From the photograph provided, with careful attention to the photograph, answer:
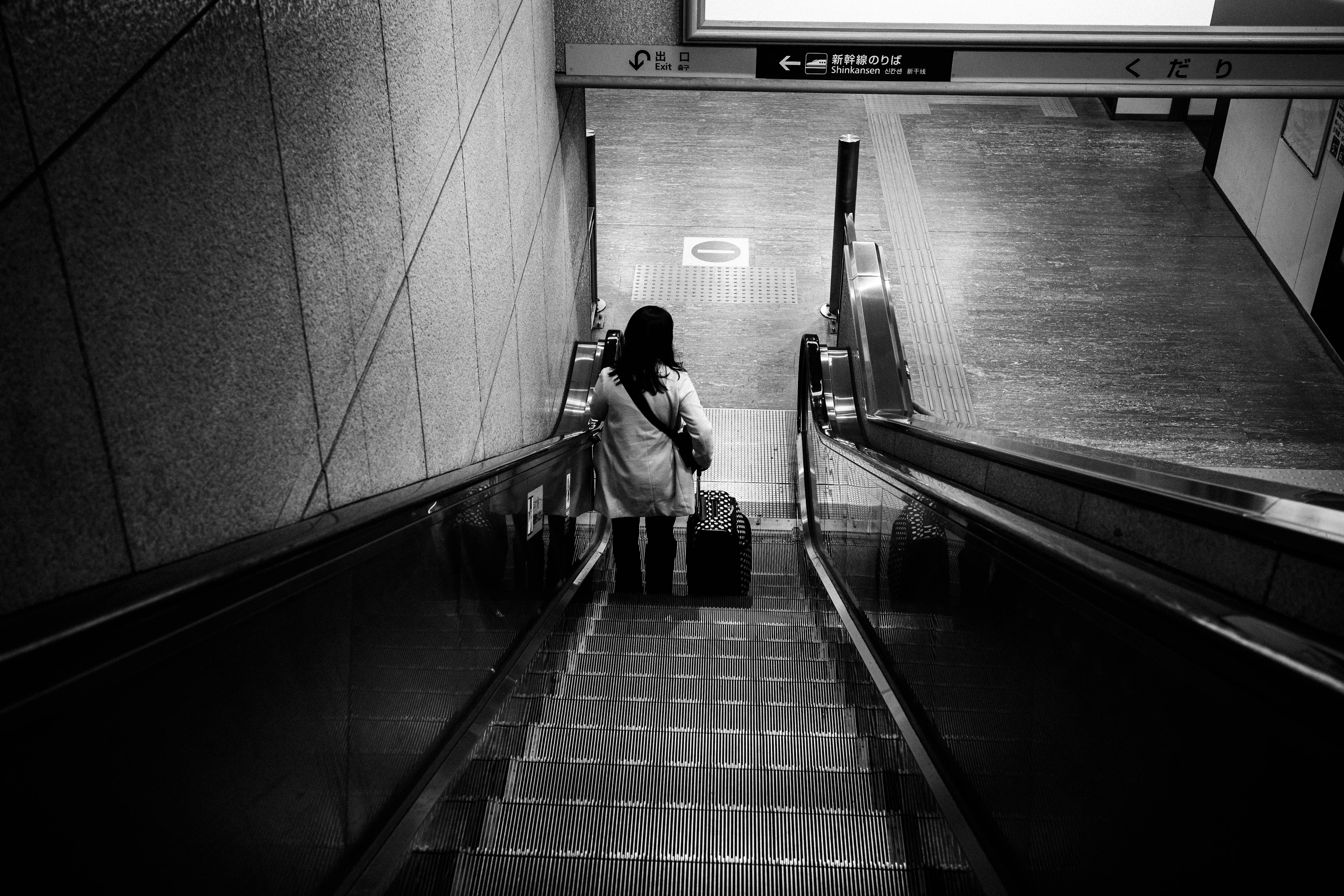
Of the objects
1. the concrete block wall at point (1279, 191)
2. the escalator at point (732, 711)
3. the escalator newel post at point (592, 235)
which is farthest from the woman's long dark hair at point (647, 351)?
the concrete block wall at point (1279, 191)

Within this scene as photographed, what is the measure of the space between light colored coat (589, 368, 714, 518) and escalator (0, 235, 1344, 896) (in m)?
0.88

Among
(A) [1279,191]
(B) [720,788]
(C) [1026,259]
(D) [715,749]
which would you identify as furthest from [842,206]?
(B) [720,788]

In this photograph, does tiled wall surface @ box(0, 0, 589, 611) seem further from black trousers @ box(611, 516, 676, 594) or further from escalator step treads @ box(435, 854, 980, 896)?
black trousers @ box(611, 516, 676, 594)

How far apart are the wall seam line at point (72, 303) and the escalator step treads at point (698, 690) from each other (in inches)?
72.0

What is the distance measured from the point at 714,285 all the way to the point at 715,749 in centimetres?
655

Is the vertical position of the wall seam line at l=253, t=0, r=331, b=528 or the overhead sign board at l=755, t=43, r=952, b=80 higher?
the overhead sign board at l=755, t=43, r=952, b=80

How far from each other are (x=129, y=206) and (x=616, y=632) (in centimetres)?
291

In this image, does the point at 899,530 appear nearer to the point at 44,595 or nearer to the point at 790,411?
the point at 44,595

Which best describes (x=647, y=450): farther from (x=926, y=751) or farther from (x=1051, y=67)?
(x=1051, y=67)

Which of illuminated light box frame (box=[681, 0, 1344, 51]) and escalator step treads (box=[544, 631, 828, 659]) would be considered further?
illuminated light box frame (box=[681, 0, 1344, 51])

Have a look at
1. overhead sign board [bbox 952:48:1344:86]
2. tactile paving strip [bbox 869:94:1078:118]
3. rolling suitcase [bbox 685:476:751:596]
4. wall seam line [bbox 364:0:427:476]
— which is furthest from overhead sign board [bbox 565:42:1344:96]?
tactile paving strip [bbox 869:94:1078:118]

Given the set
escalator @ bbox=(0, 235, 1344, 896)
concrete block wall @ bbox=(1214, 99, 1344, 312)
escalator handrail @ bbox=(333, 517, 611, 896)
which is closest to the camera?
escalator @ bbox=(0, 235, 1344, 896)

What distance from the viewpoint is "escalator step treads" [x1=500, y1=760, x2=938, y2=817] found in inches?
95.3

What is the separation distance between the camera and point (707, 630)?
13.4 feet
